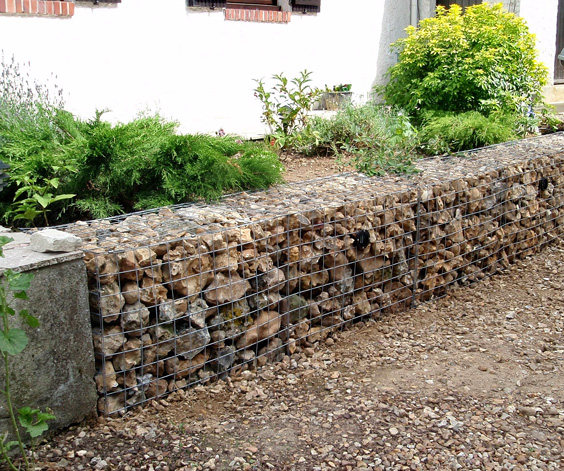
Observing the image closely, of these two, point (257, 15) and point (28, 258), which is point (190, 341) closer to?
point (28, 258)

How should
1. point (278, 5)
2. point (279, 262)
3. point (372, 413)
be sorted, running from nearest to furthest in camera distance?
point (372, 413)
point (279, 262)
point (278, 5)

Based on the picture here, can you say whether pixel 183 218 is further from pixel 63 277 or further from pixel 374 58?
pixel 374 58

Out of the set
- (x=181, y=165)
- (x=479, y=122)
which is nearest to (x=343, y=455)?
(x=181, y=165)

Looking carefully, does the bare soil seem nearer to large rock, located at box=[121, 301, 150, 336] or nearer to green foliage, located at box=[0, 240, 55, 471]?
green foliage, located at box=[0, 240, 55, 471]

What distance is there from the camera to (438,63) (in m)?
6.78

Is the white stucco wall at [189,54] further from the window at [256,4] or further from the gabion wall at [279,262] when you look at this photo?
the gabion wall at [279,262]

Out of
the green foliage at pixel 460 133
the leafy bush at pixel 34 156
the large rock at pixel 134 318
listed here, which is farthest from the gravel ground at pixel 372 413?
the green foliage at pixel 460 133

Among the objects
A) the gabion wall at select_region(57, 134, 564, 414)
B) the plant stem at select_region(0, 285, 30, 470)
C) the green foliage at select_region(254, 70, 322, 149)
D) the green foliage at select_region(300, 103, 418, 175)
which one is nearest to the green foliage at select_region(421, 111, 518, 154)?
the green foliage at select_region(300, 103, 418, 175)

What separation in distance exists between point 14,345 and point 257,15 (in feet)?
18.9

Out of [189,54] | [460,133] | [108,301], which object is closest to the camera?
[108,301]

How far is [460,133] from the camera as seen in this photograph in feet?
19.1

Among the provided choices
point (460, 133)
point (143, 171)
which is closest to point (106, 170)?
point (143, 171)

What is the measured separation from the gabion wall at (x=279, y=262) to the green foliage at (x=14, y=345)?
1.47 ft

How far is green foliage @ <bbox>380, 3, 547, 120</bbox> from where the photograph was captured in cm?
655
